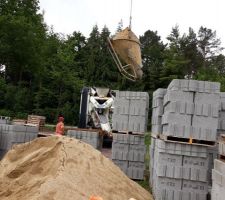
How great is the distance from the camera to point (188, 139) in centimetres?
816

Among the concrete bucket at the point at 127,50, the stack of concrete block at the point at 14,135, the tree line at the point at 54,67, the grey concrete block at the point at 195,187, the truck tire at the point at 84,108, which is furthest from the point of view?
the tree line at the point at 54,67

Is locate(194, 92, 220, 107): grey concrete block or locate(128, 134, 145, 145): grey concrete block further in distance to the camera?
locate(128, 134, 145, 145): grey concrete block

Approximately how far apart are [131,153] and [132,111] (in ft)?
3.87

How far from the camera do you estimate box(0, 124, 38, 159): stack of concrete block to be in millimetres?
11930

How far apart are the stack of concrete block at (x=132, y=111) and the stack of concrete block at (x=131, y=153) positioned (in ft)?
0.84

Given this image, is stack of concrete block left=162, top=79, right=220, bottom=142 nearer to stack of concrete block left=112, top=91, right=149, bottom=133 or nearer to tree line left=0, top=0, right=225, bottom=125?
stack of concrete block left=112, top=91, right=149, bottom=133

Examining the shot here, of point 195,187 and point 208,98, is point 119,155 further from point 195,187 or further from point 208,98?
point 208,98

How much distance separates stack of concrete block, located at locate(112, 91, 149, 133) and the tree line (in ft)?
72.0

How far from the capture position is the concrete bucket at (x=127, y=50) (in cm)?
1122

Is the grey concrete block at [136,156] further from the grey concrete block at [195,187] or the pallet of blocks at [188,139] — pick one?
the grey concrete block at [195,187]

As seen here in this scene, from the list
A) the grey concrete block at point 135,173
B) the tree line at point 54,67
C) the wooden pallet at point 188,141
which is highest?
the tree line at point 54,67

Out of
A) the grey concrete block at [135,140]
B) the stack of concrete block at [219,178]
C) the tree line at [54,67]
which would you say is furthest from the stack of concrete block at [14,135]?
the tree line at [54,67]

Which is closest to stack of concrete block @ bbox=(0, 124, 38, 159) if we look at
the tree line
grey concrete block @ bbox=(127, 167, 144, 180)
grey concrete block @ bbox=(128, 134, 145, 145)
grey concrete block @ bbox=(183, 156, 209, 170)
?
grey concrete block @ bbox=(128, 134, 145, 145)

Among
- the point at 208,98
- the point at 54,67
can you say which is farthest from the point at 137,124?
the point at 54,67
